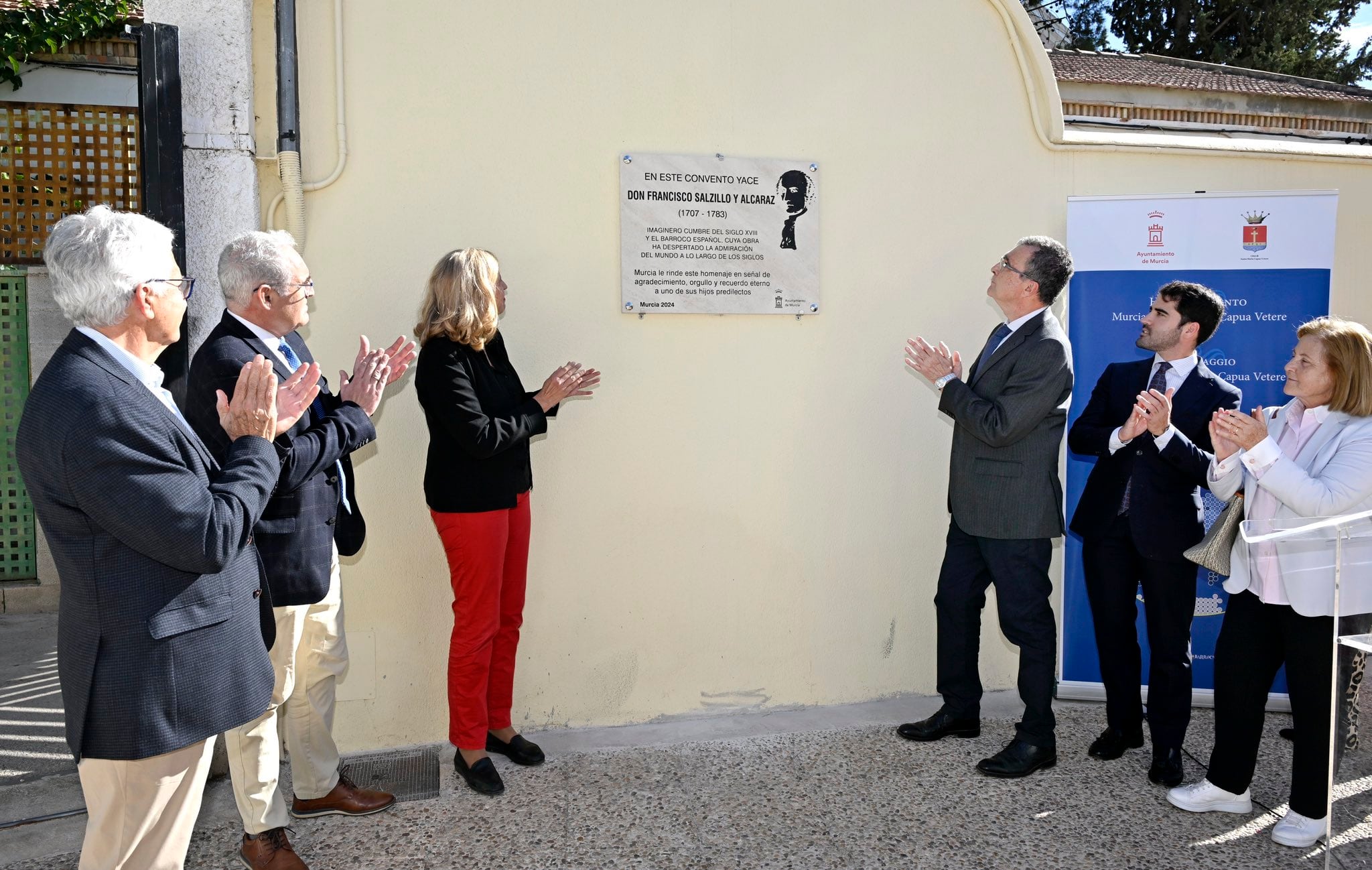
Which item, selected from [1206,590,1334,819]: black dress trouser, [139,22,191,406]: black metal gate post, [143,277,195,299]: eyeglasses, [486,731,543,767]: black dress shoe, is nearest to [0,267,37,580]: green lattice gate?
[139,22,191,406]: black metal gate post

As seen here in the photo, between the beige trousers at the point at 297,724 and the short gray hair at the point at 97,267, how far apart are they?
1126mm

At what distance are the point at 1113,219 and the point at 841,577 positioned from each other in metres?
1.99

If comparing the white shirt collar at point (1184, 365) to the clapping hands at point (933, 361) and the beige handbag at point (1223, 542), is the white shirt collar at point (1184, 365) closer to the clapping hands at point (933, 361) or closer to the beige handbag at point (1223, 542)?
the beige handbag at point (1223, 542)

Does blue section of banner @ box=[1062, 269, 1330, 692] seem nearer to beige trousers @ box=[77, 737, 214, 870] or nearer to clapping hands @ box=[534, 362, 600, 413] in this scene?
clapping hands @ box=[534, 362, 600, 413]

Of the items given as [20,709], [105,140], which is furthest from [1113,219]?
[105,140]

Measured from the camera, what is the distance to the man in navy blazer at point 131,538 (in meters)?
1.83

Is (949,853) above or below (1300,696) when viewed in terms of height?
below

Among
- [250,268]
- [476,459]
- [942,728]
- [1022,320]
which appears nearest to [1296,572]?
[1022,320]

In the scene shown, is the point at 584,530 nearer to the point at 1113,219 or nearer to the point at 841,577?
the point at 841,577

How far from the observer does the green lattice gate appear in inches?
245

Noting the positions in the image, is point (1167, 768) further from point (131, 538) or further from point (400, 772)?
point (131, 538)

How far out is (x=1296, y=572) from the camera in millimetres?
2871

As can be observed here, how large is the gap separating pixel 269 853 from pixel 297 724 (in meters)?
0.44

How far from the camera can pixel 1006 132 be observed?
4.20m
